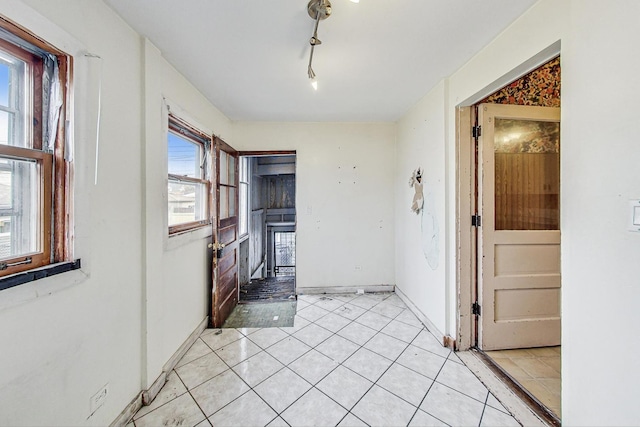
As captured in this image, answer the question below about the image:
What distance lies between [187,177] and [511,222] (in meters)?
3.08

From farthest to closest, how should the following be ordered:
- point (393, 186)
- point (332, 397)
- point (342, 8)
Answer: point (393, 186) < point (332, 397) < point (342, 8)

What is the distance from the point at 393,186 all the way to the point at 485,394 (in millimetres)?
2479

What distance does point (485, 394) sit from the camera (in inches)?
64.6

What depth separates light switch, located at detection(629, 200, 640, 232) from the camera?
932 millimetres

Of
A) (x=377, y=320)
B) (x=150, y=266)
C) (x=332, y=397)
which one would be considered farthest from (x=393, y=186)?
(x=150, y=266)

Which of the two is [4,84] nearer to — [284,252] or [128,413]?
[128,413]

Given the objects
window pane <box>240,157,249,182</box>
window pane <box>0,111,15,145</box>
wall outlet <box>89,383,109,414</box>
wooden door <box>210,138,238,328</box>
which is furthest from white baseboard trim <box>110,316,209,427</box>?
window pane <box>240,157,249,182</box>

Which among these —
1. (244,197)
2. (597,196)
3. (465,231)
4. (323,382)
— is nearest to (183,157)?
(244,197)

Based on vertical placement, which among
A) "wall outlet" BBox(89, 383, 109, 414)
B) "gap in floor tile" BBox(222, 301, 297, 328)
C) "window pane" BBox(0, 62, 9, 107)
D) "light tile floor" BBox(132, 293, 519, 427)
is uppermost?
"window pane" BBox(0, 62, 9, 107)

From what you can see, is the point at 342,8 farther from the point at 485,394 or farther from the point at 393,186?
the point at 485,394

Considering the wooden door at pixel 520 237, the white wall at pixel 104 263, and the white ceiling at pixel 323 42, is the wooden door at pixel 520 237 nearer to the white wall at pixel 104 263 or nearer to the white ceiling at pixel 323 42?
the white ceiling at pixel 323 42

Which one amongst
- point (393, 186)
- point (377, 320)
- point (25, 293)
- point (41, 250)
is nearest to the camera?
point (25, 293)

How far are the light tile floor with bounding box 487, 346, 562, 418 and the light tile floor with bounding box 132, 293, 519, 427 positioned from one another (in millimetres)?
328

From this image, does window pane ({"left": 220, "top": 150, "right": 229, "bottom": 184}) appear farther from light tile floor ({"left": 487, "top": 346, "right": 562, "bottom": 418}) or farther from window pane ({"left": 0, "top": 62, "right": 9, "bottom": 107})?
light tile floor ({"left": 487, "top": 346, "right": 562, "bottom": 418})
